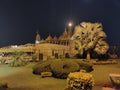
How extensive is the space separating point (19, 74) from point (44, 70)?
8.02ft

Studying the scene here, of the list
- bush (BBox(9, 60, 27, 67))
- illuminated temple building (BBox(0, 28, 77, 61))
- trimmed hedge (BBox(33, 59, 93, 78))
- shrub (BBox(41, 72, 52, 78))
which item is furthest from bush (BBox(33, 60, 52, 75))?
illuminated temple building (BBox(0, 28, 77, 61))

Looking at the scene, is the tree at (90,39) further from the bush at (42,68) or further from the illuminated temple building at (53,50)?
the bush at (42,68)

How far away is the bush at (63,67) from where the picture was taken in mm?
22281

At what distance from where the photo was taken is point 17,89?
58.6 ft

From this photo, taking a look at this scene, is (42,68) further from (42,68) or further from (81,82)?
(81,82)

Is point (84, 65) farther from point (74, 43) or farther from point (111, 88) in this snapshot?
point (74, 43)

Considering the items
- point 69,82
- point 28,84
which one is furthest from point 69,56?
point 69,82

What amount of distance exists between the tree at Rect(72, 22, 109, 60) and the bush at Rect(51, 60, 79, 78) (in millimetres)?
10728

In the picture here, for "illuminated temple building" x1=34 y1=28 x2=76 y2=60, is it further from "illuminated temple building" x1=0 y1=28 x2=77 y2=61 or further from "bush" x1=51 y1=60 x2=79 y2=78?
"bush" x1=51 y1=60 x2=79 y2=78

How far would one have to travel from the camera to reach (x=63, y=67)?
920 inches

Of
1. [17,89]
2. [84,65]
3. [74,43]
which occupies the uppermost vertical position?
[74,43]

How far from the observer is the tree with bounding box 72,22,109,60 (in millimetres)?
34250

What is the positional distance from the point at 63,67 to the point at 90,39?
12.0 meters

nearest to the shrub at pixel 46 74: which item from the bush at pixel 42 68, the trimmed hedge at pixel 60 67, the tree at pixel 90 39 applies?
the trimmed hedge at pixel 60 67
